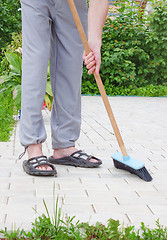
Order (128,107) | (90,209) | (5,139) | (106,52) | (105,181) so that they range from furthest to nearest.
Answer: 1. (106,52)
2. (128,107)
3. (5,139)
4. (105,181)
5. (90,209)

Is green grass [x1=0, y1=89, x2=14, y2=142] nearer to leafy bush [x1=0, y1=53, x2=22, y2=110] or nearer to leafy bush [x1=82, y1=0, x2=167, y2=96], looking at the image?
leafy bush [x1=0, y1=53, x2=22, y2=110]

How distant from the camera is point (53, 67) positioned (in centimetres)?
310

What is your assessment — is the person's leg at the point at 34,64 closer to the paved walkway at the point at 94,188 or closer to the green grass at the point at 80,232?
the paved walkway at the point at 94,188

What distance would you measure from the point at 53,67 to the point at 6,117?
2.21 meters

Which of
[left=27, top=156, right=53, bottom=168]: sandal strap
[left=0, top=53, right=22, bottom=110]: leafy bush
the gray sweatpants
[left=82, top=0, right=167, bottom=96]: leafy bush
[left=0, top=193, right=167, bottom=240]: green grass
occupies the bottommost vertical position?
[left=82, top=0, right=167, bottom=96]: leafy bush

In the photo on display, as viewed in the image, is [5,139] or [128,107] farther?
[128,107]

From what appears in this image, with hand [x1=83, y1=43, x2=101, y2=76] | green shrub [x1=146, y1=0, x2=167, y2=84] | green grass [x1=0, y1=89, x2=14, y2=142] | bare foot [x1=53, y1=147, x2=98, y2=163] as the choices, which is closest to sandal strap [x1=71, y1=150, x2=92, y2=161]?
bare foot [x1=53, y1=147, x2=98, y2=163]

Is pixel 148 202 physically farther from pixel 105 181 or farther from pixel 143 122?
pixel 143 122

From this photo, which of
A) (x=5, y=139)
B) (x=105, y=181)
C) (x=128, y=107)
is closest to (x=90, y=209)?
(x=105, y=181)

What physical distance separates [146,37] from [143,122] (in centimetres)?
492

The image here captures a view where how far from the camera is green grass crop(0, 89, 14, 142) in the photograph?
4.19m

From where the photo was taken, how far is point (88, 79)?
9.84 metres

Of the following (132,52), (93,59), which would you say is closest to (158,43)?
(132,52)

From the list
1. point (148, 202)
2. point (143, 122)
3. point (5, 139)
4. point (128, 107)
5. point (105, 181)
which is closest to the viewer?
point (148, 202)
